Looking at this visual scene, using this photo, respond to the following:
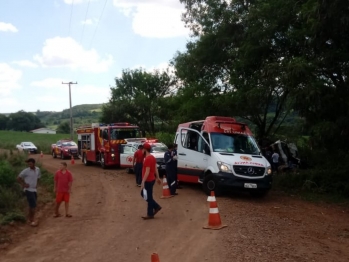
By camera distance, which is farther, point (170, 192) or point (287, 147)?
point (287, 147)

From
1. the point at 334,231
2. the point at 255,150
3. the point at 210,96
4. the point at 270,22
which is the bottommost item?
the point at 334,231

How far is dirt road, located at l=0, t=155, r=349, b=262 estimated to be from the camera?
8.38 metres

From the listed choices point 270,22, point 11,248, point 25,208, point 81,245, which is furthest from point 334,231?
point 270,22

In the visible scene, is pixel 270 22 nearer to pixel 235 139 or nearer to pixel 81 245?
pixel 235 139

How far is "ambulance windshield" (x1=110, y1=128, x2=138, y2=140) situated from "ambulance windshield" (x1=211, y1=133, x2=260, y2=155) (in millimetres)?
11339

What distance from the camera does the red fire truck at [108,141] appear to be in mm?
26391

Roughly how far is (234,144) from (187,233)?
6.67 m

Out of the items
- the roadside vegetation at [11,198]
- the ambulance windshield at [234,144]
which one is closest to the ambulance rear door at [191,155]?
the ambulance windshield at [234,144]

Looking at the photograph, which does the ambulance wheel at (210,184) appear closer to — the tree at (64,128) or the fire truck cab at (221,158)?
the fire truck cab at (221,158)

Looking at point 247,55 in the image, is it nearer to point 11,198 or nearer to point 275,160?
point 275,160

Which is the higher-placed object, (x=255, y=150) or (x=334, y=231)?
(x=255, y=150)

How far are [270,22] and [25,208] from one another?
36.6 ft

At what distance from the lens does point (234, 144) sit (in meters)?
16.1

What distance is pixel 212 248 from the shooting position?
856cm
